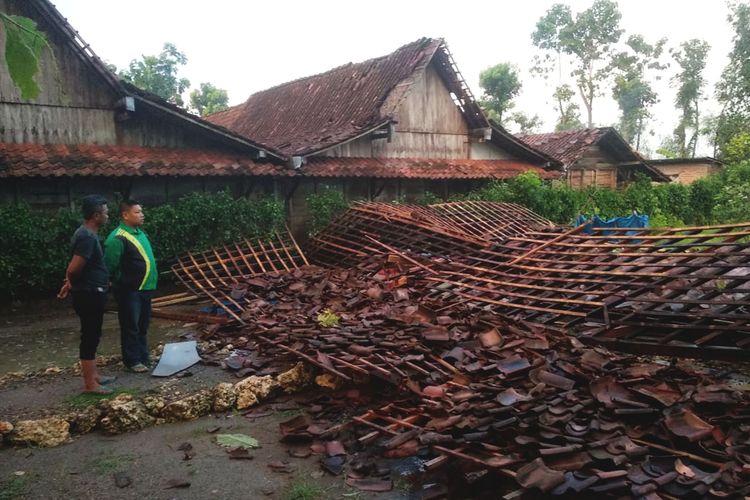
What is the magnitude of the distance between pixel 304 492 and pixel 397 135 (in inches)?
486

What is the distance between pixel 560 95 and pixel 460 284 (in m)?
32.4

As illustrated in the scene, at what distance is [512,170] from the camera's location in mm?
16172

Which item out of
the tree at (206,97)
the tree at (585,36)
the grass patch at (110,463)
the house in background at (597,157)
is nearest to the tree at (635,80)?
the tree at (585,36)

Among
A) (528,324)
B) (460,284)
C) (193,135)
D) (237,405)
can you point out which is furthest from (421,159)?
(237,405)

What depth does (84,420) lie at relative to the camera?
425cm

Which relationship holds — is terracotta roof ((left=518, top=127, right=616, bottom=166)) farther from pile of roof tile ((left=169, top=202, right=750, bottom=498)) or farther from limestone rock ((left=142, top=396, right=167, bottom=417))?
limestone rock ((left=142, top=396, right=167, bottom=417))

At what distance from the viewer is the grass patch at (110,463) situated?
3.69 m

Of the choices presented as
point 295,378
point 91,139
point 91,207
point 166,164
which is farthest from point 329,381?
point 91,139

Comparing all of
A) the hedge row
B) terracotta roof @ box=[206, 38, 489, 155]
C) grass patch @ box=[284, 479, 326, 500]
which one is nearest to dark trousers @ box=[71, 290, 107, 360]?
grass patch @ box=[284, 479, 326, 500]

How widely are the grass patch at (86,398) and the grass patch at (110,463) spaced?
0.91 m

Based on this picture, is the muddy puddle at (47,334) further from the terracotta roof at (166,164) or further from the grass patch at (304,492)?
the grass patch at (304,492)

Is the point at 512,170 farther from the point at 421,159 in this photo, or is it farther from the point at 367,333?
the point at 367,333

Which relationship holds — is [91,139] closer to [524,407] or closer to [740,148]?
[524,407]

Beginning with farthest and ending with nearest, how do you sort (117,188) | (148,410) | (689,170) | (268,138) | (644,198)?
(689,170)
(644,198)
(268,138)
(117,188)
(148,410)
